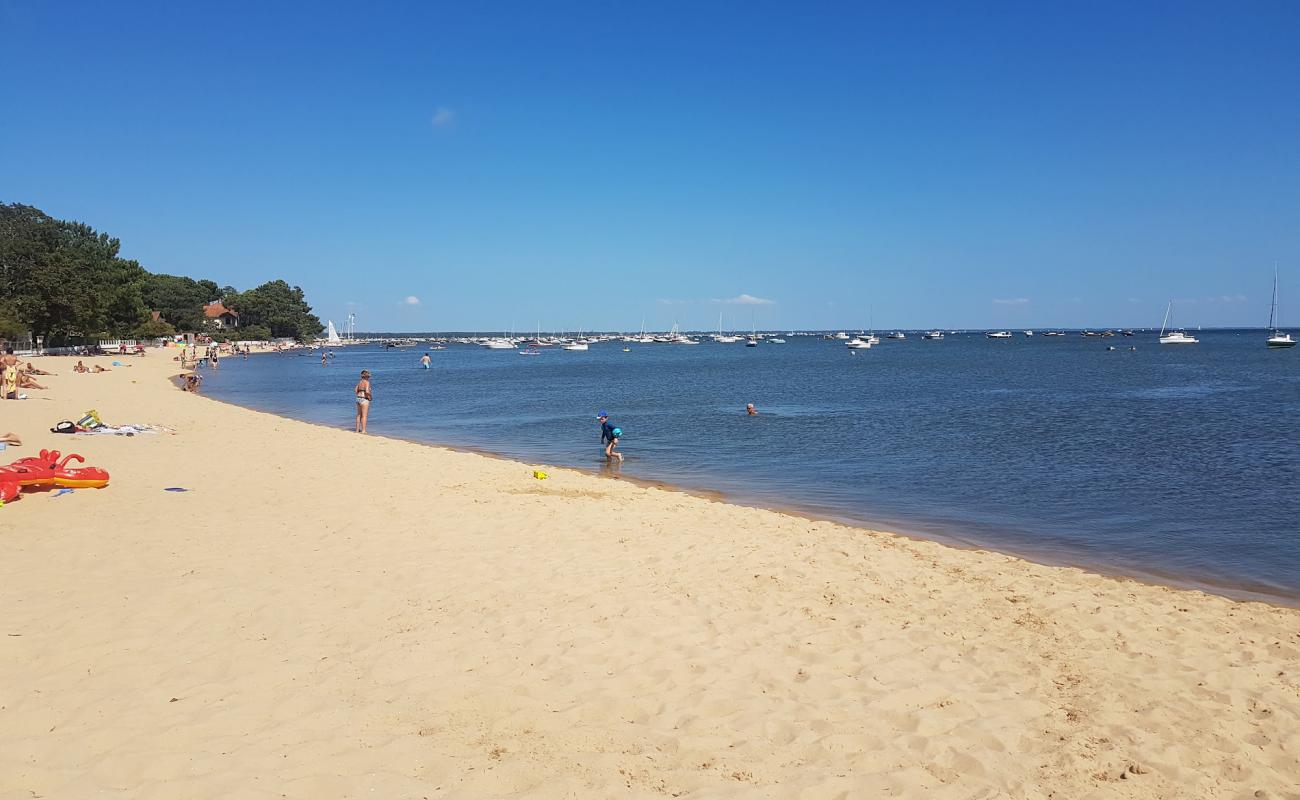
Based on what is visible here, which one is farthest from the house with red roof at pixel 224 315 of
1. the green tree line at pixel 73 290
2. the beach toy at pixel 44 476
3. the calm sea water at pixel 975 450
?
the beach toy at pixel 44 476

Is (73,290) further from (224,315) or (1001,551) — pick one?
(224,315)

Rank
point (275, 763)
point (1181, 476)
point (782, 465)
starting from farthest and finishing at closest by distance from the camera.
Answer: point (782, 465), point (1181, 476), point (275, 763)

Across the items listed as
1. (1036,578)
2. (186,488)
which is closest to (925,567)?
(1036,578)

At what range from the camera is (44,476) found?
12.3 meters

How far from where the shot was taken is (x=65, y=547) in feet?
31.4

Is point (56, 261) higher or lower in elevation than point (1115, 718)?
higher

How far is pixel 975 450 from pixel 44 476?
76.4 feet

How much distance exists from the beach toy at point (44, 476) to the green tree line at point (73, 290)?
182 ft

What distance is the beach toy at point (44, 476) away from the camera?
1183 cm

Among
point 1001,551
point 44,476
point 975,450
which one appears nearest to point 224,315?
point 44,476

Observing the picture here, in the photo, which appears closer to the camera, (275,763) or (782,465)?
(275,763)

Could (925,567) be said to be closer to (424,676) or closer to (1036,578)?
(1036,578)

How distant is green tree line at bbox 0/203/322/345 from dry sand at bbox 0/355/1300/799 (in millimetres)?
61468

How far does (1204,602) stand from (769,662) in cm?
638
